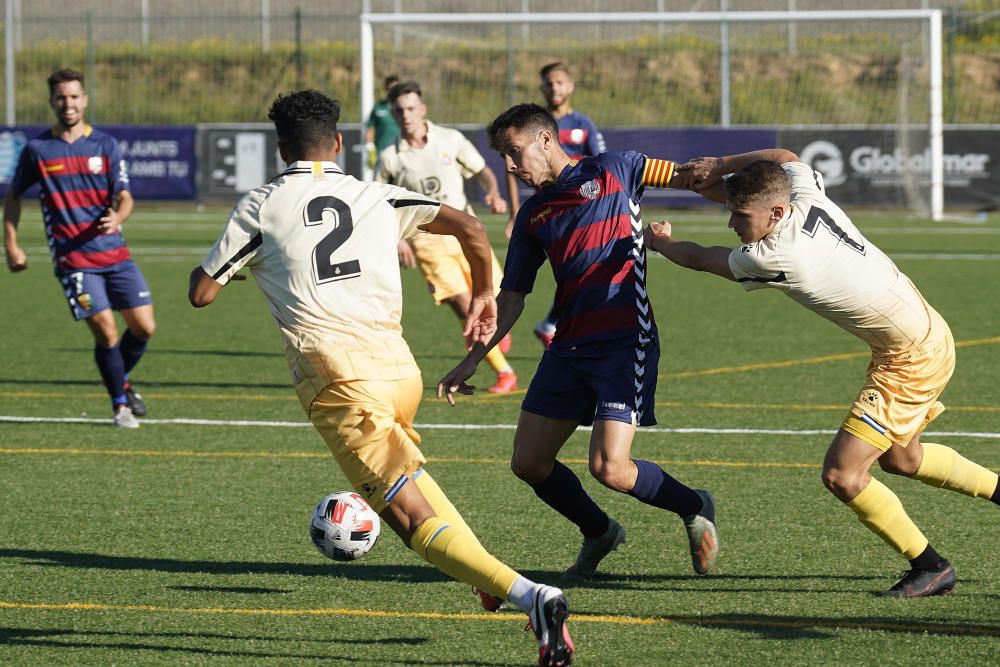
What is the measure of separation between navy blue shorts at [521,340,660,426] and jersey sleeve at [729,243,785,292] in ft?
1.71

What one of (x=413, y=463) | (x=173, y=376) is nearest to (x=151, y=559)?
(x=413, y=463)

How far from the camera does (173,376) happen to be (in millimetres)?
11016

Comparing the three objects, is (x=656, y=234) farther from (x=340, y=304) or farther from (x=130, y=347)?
(x=130, y=347)

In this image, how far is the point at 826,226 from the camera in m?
5.14

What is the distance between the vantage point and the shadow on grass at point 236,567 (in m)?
5.77

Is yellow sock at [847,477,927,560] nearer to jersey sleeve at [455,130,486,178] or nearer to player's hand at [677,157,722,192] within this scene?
player's hand at [677,157,722,192]

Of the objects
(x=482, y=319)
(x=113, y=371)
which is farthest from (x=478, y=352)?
(x=113, y=371)

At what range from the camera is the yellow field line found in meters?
4.92

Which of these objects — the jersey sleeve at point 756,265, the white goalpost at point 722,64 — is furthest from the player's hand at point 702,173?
the white goalpost at point 722,64

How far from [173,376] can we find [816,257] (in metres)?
7.02

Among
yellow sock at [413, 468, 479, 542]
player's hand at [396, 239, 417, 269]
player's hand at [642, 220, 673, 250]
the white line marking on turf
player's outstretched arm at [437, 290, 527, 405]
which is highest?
player's hand at [642, 220, 673, 250]

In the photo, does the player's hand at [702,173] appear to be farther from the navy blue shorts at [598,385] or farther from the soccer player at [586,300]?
the navy blue shorts at [598,385]

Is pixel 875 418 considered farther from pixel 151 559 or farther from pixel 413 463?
pixel 151 559

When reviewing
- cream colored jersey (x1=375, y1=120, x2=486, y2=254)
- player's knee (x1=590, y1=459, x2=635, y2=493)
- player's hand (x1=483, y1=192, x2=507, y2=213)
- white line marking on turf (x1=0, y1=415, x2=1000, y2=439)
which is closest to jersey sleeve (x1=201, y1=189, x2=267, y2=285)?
player's knee (x1=590, y1=459, x2=635, y2=493)
